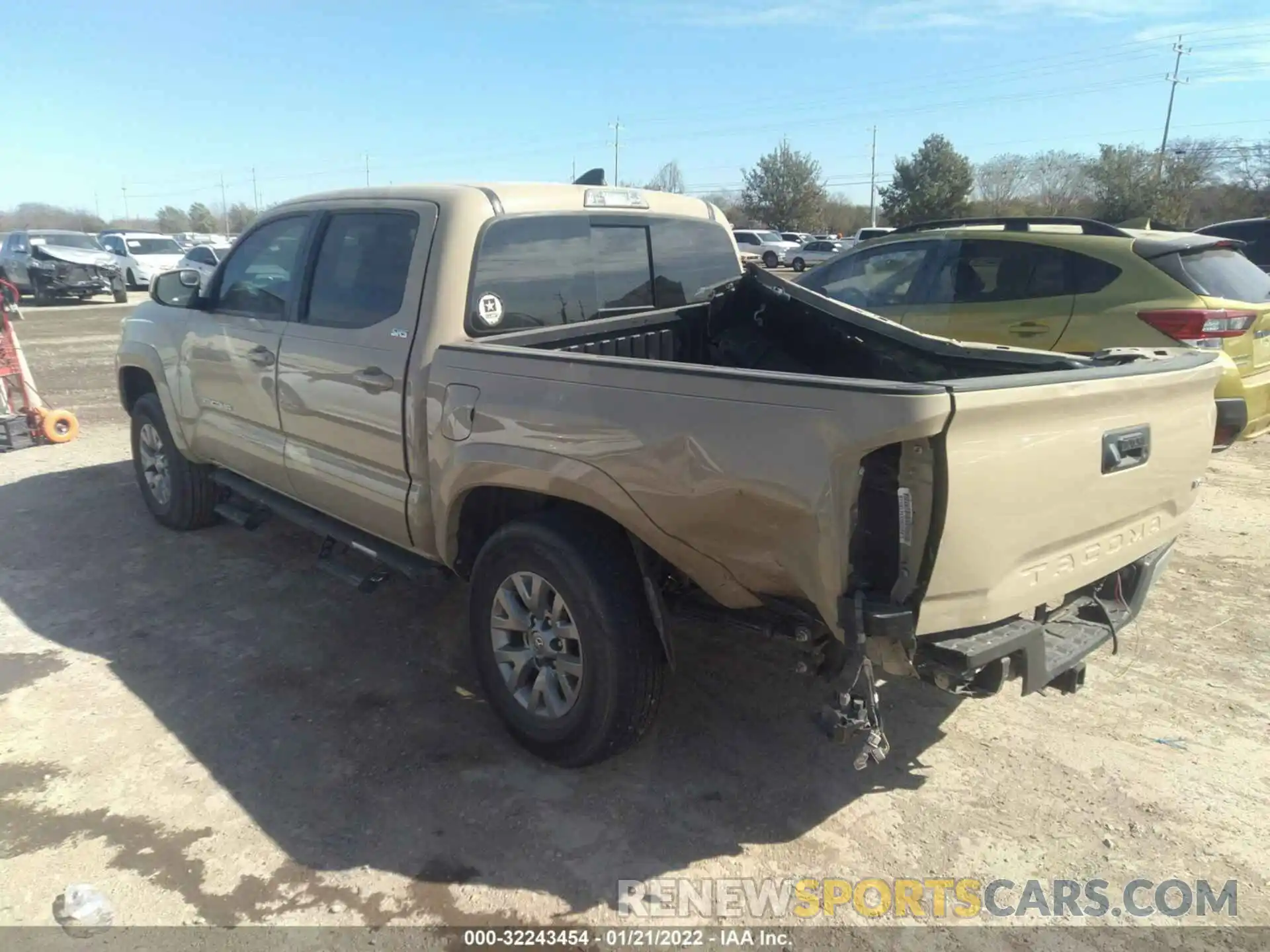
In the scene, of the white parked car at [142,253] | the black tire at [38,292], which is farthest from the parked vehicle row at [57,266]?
the white parked car at [142,253]

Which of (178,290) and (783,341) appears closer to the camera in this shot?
(783,341)

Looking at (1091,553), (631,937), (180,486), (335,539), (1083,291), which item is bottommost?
(631,937)

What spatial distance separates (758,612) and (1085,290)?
434 centimetres

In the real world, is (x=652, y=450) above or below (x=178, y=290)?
below

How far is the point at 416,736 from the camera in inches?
139

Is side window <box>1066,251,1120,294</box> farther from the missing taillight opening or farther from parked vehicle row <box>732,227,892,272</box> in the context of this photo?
parked vehicle row <box>732,227,892,272</box>

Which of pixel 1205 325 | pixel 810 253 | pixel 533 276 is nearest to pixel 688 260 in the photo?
pixel 533 276

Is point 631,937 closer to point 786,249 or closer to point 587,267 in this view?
point 587,267

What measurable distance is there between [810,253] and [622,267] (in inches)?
1458

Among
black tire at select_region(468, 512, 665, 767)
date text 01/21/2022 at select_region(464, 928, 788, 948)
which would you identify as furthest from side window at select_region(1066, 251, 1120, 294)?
date text 01/21/2022 at select_region(464, 928, 788, 948)

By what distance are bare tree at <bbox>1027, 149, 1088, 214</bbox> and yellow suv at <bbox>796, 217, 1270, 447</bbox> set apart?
52.8 metres

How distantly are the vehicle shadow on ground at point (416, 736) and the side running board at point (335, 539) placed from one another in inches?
13.6

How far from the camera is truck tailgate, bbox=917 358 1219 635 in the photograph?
2332mm

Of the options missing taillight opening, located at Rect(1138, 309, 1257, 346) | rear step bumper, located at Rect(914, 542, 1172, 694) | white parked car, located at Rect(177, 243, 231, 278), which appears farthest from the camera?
white parked car, located at Rect(177, 243, 231, 278)
